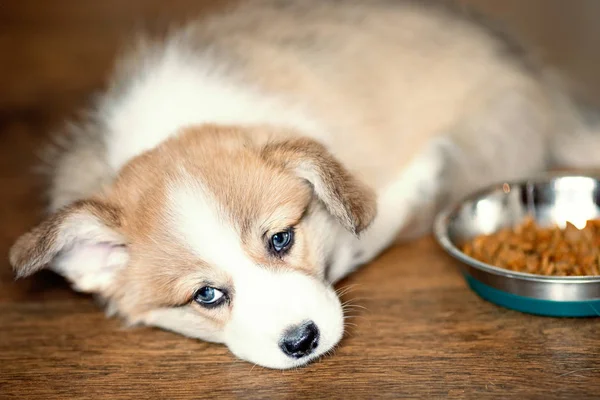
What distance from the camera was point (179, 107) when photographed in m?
2.20

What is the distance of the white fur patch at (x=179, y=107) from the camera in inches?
84.8

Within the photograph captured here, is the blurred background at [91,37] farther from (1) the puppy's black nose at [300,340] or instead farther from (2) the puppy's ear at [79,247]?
(1) the puppy's black nose at [300,340]

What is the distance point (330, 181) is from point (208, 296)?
0.41 m

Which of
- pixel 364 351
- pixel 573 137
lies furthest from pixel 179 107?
pixel 573 137

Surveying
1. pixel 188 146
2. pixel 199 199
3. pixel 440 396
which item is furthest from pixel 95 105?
pixel 440 396

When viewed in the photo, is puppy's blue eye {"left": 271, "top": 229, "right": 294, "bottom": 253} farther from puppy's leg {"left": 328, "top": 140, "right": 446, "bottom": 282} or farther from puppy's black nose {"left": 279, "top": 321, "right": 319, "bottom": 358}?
puppy's leg {"left": 328, "top": 140, "right": 446, "bottom": 282}

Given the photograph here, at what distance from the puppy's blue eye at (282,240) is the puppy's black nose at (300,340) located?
217 mm

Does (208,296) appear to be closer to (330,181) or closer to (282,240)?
(282,240)

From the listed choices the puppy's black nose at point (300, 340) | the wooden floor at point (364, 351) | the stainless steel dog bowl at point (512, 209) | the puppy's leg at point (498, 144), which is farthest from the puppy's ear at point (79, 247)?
the puppy's leg at point (498, 144)

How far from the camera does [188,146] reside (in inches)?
75.9

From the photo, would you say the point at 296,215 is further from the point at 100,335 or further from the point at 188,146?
the point at 100,335

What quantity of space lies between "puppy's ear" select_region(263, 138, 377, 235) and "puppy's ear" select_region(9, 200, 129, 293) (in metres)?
0.44

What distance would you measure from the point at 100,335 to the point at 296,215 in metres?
0.68

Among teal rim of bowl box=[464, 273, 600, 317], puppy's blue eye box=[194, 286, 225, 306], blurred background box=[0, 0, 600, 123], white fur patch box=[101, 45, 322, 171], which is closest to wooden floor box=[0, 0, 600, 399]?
teal rim of bowl box=[464, 273, 600, 317]
